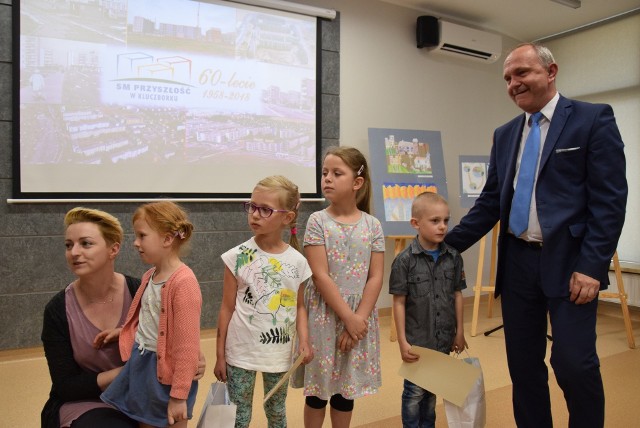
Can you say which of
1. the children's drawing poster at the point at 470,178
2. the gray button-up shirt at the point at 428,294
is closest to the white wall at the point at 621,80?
the children's drawing poster at the point at 470,178

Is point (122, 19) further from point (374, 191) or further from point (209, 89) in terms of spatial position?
point (374, 191)

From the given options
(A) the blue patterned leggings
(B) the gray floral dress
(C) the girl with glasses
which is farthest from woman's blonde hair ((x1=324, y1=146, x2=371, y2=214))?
(A) the blue patterned leggings

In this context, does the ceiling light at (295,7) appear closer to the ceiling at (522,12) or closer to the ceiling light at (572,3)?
the ceiling at (522,12)

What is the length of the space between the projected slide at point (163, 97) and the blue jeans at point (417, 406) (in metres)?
2.35

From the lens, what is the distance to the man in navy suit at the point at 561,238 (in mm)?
1660

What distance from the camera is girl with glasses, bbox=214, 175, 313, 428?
1.63 m

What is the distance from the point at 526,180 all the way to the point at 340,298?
0.77 meters

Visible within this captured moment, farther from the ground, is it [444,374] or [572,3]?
[572,3]

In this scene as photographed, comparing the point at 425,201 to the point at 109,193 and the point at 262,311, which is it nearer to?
the point at 262,311

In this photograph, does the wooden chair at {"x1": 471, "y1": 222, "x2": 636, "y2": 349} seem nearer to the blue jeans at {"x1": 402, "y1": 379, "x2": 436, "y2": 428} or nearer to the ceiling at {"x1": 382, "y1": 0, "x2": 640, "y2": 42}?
the blue jeans at {"x1": 402, "y1": 379, "x2": 436, "y2": 428}

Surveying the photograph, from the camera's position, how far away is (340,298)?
181cm

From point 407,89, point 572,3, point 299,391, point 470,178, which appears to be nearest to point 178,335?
point 299,391

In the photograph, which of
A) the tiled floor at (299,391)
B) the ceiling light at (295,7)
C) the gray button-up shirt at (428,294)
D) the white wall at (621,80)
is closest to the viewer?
the gray button-up shirt at (428,294)

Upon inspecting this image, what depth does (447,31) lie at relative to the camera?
15.8 ft
